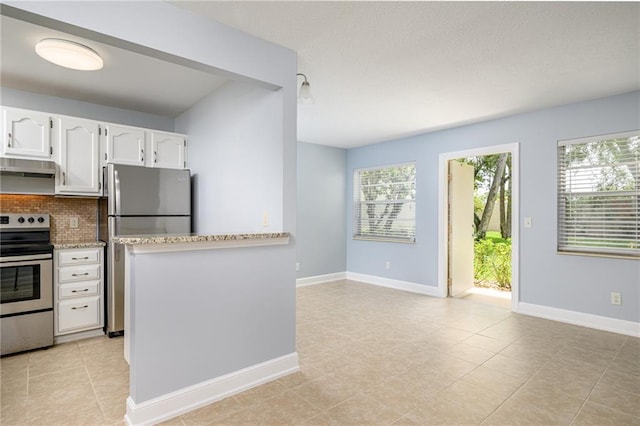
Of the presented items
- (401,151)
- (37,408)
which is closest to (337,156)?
(401,151)

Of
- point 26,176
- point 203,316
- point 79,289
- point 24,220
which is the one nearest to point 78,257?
point 79,289

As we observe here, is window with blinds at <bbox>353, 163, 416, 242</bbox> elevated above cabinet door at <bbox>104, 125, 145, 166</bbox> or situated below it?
below

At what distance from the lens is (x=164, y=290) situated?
194cm

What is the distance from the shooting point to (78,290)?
3.16 meters

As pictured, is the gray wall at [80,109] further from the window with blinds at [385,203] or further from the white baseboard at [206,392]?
the window with blinds at [385,203]

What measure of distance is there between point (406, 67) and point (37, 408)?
3.45 meters

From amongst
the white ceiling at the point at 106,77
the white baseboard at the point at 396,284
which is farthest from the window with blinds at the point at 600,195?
the white ceiling at the point at 106,77

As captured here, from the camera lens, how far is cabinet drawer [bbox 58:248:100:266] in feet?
10.1

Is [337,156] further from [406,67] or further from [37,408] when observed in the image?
[37,408]

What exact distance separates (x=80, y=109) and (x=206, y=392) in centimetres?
323

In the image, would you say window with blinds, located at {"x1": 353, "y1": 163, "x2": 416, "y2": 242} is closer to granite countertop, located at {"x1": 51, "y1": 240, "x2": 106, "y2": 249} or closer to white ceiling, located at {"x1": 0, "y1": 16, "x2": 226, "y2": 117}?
white ceiling, located at {"x1": 0, "y1": 16, "x2": 226, "y2": 117}

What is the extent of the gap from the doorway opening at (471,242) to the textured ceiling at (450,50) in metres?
1.00

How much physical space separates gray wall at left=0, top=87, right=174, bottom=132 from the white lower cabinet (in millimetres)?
1477

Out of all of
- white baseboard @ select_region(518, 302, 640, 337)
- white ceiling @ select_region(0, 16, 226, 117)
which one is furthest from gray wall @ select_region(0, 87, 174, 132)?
white baseboard @ select_region(518, 302, 640, 337)
